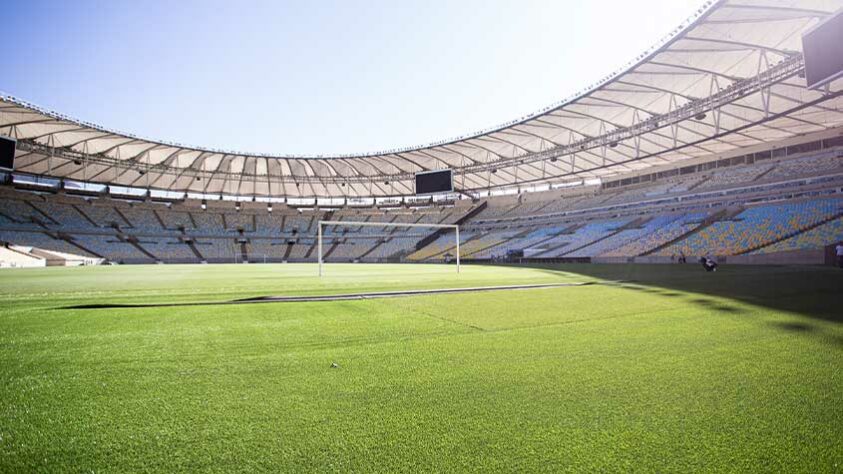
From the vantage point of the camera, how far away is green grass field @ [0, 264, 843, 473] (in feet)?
6.27

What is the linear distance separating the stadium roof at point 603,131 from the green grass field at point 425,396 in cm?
1892

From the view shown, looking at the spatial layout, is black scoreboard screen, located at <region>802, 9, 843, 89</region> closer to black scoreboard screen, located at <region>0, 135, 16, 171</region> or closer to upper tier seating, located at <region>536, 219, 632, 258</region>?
upper tier seating, located at <region>536, 219, 632, 258</region>

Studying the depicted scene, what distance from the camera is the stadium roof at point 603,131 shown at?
18781 mm

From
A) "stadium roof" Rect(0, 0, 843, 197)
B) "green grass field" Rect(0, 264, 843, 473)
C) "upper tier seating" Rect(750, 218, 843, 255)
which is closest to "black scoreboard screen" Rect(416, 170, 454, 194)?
"stadium roof" Rect(0, 0, 843, 197)

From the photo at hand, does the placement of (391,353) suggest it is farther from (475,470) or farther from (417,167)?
(417,167)

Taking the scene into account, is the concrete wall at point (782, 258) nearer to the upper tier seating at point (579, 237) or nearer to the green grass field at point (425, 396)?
the upper tier seating at point (579, 237)

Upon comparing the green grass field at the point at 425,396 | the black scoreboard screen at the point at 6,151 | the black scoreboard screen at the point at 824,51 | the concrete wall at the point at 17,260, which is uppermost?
the black scoreboard screen at the point at 6,151

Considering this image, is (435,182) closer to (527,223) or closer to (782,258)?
(527,223)

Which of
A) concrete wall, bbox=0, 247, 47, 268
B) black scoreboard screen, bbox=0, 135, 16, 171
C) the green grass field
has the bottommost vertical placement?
the green grass field

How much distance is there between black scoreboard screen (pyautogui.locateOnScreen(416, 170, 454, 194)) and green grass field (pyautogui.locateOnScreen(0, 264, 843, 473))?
3759 centimetres

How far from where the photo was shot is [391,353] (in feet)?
13.3

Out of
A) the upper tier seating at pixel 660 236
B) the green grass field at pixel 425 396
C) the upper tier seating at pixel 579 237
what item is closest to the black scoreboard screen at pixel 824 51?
the green grass field at pixel 425 396

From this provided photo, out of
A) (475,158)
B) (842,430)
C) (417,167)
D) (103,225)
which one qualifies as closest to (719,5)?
(842,430)

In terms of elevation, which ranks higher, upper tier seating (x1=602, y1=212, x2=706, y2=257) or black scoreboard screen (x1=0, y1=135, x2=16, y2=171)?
black scoreboard screen (x1=0, y1=135, x2=16, y2=171)
